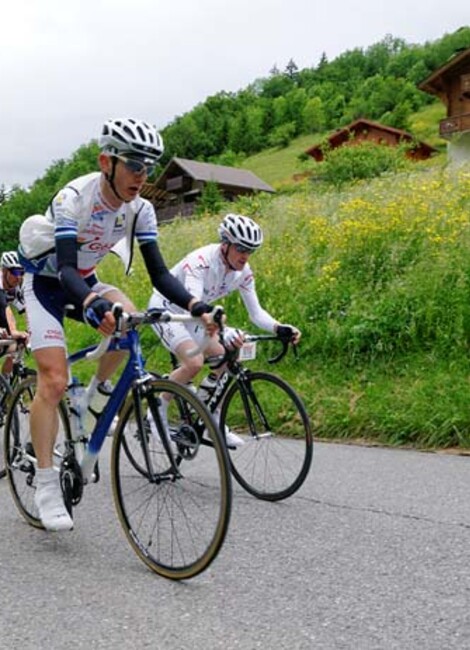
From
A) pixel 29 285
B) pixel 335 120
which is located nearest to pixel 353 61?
pixel 335 120

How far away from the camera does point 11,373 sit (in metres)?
7.08

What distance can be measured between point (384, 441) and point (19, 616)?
14.3 ft

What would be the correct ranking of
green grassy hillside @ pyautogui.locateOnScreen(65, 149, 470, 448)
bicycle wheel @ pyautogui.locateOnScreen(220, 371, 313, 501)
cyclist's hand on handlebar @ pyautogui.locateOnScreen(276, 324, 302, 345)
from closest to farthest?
bicycle wheel @ pyautogui.locateOnScreen(220, 371, 313, 501), cyclist's hand on handlebar @ pyautogui.locateOnScreen(276, 324, 302, 345), green grassy hillside @ pyautogui.locateOnScreen(65, 149, 470, 448)

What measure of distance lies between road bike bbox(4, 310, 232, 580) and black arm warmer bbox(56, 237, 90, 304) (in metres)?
0.27

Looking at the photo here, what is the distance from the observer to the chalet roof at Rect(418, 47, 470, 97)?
4350 centimetres

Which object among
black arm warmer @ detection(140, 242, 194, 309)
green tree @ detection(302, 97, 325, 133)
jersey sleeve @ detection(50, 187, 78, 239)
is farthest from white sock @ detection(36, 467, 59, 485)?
green tree @ detection(302, 97, 325, 133)

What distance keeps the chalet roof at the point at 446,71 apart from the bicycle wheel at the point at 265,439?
4295 centimetres

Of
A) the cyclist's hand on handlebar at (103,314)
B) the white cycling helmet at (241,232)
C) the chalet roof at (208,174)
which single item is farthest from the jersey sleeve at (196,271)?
the chalet roof at (208,174)

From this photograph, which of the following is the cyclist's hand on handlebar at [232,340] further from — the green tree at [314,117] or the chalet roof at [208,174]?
the green tree at [314,117]

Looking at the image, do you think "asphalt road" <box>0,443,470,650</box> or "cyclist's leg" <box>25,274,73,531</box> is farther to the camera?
"cyclist's leg" <box>25,274,73,531</box>

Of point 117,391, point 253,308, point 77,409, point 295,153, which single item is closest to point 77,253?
point 117,391

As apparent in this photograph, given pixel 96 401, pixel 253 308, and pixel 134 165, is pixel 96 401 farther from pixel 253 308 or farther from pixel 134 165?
pixel 253 308

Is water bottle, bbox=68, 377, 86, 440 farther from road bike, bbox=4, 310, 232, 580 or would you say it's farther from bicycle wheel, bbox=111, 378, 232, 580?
bicycle wheel, bbox=111, 378, 232, 580

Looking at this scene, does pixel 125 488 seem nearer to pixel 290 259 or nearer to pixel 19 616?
pixel 19 616
